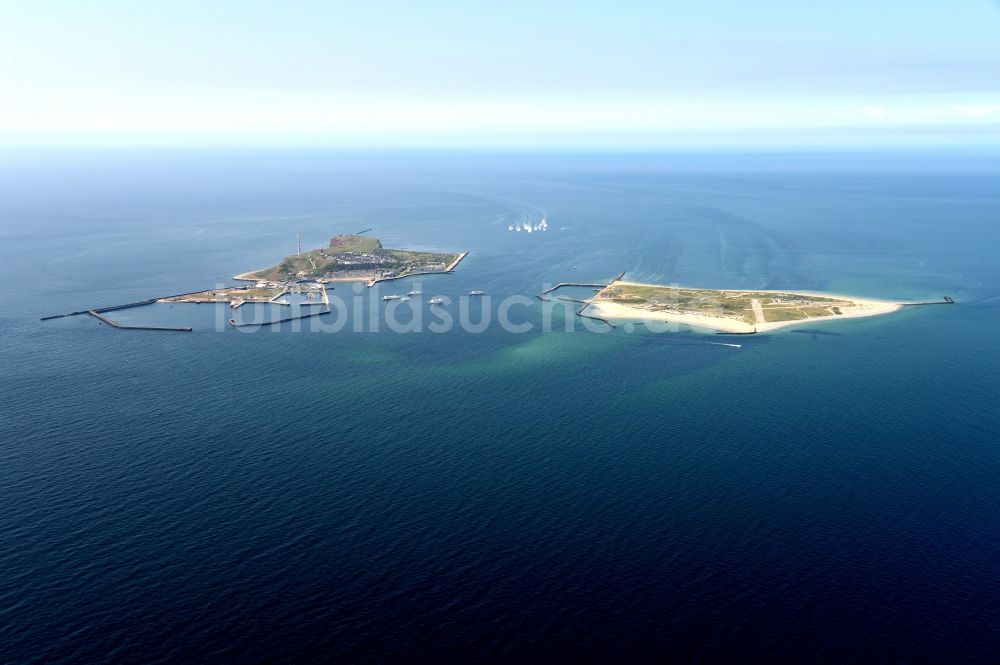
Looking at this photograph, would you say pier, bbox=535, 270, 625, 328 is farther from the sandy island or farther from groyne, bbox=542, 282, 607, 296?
the sandy island

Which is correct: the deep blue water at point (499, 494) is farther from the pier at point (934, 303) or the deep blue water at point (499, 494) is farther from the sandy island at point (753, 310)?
the pier at point (934, 303)

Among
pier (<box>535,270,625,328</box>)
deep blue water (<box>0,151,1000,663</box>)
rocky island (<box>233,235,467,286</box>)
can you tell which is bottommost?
deep blue water (<box>0,151,1000,663</box>)

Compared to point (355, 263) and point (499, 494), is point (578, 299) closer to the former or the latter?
point (355, 263)

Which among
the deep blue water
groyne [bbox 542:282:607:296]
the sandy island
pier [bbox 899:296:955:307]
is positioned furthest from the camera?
groyne [bbox 542:282:607:296]

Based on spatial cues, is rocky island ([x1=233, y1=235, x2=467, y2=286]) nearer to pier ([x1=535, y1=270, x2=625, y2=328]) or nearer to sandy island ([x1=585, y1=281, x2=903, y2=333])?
pier ([x1=535, y1=270, x2=625, y2=328])

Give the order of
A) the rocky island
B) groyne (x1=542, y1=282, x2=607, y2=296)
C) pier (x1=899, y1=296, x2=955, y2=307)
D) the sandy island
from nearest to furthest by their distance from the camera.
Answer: the sandy island
pier (x1=899, y1=296, x2=955, y2=307)
groyne (x1=542, y1=282, x2=607, y2=296)
the rocky island

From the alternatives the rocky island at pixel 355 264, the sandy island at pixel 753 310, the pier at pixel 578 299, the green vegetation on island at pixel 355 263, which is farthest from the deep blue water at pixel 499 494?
the green vegetation on island at pixel 355 263

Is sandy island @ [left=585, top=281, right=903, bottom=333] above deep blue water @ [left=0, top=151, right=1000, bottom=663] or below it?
above

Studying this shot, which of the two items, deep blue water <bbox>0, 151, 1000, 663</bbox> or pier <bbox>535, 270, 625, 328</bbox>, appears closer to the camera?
deep blue water <bbox>0, 151, 1000, 663</bbox>

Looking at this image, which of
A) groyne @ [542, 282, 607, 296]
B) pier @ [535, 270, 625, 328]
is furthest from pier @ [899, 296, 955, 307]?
groyne @ [542, 282, 607, 296]
